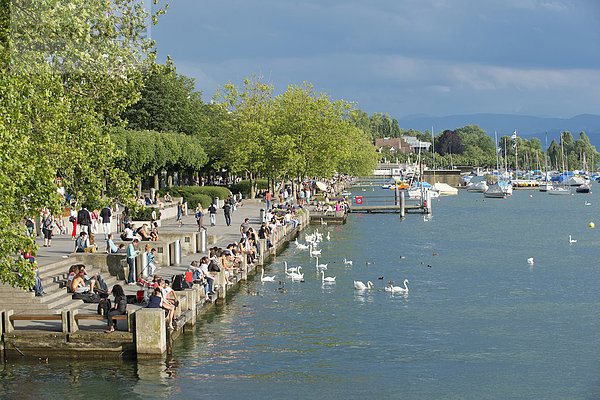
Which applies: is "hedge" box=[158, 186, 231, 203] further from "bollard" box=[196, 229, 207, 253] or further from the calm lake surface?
"bollard" box=[196, 229, 207, 253]

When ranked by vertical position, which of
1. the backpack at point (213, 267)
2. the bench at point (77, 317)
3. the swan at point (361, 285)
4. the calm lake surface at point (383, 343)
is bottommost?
the calm lake surface at point (383, 343)

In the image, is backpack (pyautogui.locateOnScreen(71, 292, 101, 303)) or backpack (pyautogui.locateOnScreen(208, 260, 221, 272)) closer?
backpack (pyautogui.locateOnScreen(71, 292, 101, 303))

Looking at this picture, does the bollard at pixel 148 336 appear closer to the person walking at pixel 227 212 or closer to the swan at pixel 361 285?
the swan at pixel 361 285

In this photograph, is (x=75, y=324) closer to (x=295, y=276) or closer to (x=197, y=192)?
(x=295, y=276)

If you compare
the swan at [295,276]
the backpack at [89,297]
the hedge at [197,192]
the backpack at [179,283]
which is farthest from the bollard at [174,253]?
the hedge at [197,192]

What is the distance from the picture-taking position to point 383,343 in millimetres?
25312

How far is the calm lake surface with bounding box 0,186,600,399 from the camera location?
2050 cm

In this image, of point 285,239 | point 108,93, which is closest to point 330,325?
point 108,93

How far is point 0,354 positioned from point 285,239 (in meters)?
32.3

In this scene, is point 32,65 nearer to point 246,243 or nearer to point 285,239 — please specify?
point 246,243

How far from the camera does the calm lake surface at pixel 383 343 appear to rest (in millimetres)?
20500

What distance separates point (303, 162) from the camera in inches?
3381

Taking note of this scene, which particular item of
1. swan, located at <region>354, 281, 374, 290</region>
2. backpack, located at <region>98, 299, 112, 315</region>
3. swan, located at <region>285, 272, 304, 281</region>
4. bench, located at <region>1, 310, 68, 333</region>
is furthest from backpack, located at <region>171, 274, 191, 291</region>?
swan, located at <region>285, 272, 304, 281</region>

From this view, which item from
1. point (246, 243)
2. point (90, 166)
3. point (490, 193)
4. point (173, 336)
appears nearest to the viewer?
point (173, 336)
